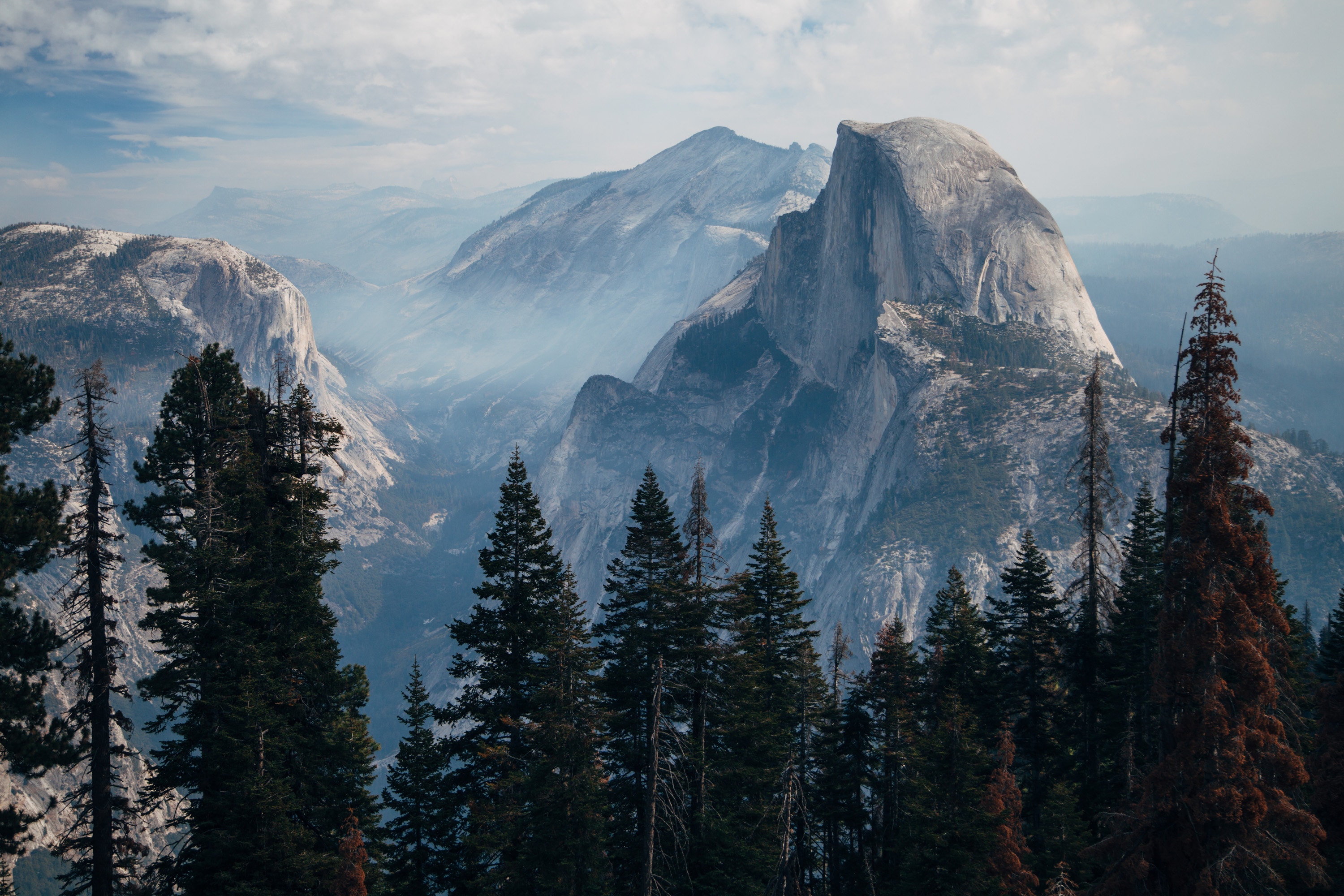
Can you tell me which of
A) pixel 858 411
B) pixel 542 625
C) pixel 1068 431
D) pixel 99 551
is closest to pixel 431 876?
pixel 542 625

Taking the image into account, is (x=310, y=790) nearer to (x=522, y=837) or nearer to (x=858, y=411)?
(x=522, y=837)

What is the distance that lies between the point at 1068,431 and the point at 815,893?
12527cm

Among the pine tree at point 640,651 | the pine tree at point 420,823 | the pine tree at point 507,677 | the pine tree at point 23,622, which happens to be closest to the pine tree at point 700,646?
the pine tree at point 640,651

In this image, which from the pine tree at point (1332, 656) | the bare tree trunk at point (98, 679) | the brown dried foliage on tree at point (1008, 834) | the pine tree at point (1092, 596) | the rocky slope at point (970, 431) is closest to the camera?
the bare tree trunk at point (98, 679)

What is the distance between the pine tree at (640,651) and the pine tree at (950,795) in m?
→ 9.62

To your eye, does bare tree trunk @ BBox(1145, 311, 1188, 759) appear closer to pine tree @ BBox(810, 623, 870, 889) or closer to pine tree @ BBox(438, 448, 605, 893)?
pine tree @ BBox(810, 623, 870, 889)

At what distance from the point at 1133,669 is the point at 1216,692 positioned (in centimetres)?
1978

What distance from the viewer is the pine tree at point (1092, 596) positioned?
35031mm

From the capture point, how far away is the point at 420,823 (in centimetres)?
3344

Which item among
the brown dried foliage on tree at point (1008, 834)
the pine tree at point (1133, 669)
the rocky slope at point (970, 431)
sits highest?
the rocky slope at point (970, 431)

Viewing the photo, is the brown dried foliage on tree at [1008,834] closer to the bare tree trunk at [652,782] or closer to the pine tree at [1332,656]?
the bare tree trunk at [652,782]

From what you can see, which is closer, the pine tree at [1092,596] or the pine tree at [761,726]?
the pine tree at [761,726]

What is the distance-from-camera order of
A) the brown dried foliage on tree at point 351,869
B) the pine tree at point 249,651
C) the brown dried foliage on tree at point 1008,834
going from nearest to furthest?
the brown dried foliage on tree at point 1008,834
the pine tree at point 249,651
the brown dried foliage on tree at point 351,869

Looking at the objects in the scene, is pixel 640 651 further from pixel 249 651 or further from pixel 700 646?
pixel 249 651
